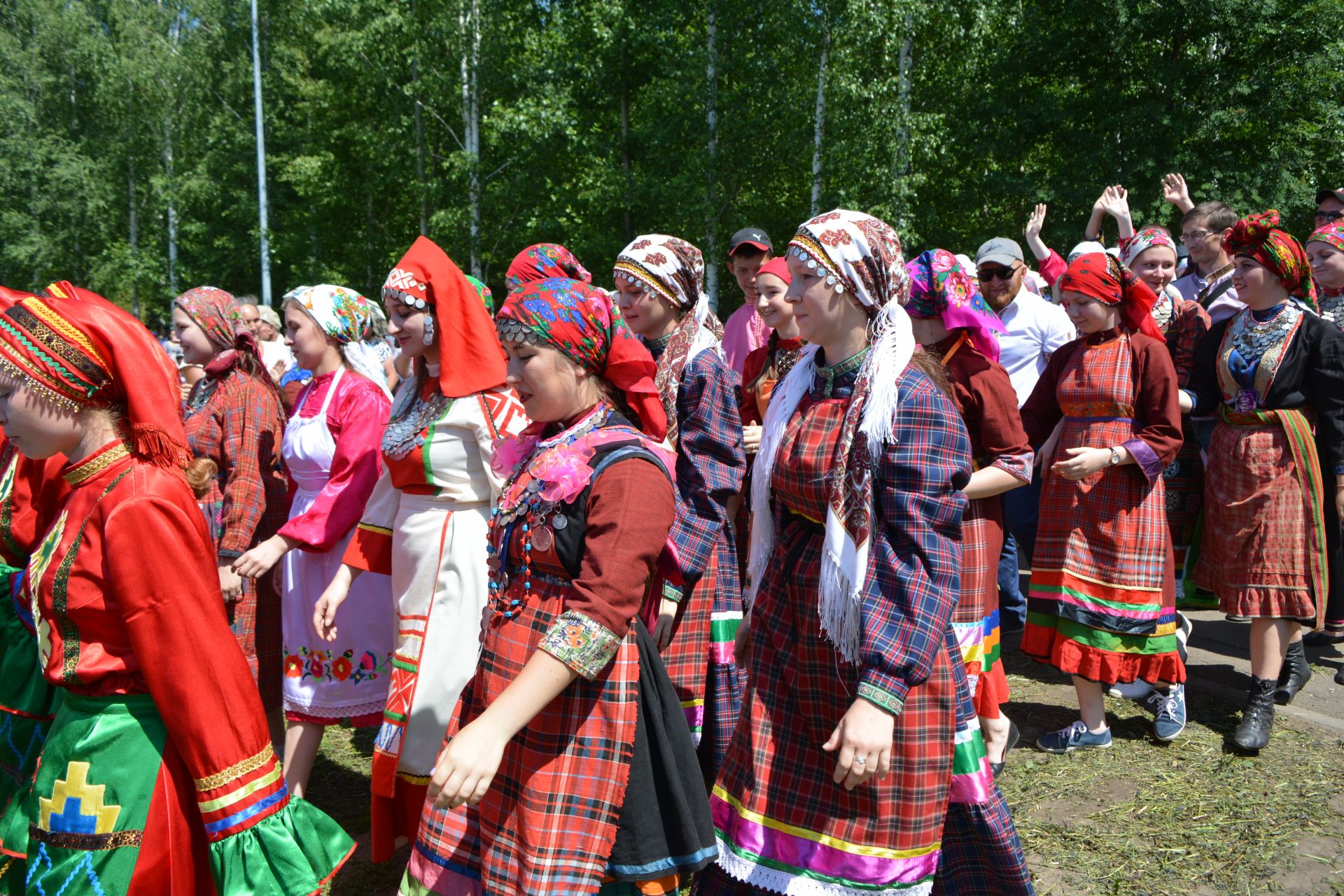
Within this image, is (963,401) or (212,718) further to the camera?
(963,401)

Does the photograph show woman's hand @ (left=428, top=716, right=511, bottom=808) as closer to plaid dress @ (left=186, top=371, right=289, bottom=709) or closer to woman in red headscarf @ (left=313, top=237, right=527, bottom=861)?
woman in red headscarf @ (left=313, top=237, right=527, bottom=861)

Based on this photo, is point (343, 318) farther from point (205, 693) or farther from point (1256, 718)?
point (1256, 718)

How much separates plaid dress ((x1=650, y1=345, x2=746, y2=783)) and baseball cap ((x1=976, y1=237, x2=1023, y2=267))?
8.15ft

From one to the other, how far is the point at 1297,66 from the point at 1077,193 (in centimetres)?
394

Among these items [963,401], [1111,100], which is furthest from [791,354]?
[1111,100]

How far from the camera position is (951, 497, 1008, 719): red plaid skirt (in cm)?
338

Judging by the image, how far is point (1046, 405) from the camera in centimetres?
448

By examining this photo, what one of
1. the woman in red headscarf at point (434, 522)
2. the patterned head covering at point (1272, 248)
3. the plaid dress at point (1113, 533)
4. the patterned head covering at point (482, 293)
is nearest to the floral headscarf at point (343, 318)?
the patterned head covering at point (482, 293)

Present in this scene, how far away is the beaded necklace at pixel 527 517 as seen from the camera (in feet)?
7.02

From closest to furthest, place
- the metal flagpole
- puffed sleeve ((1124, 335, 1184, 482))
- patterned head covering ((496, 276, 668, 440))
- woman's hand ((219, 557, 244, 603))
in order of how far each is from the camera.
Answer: patterned head covering ((496, 276, 668, 440))
woman's hand ((219, 557, 244, 603))
puffed sleeve ((1124, 335, 1184, 482))
the metal flagpole

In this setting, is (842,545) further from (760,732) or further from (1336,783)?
(1336,783)

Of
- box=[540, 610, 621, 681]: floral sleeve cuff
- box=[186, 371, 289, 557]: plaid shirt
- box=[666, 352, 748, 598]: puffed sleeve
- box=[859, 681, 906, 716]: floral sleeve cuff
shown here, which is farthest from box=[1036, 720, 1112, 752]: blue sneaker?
box=[186, 371, 289, 557]: plaid shirt

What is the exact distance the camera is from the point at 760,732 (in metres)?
2.30

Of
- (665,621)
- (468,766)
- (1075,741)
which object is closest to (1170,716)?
(1075,741)
